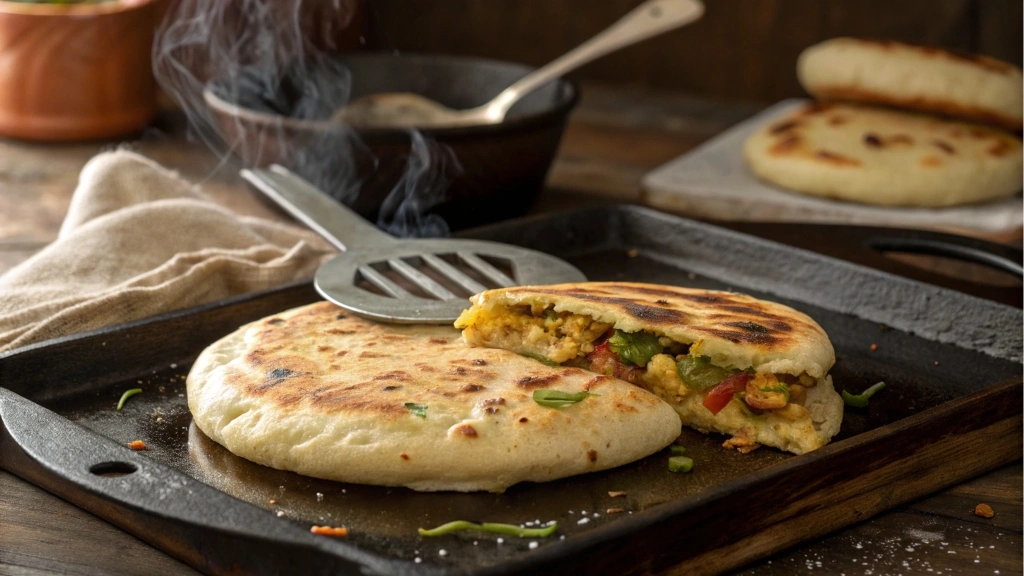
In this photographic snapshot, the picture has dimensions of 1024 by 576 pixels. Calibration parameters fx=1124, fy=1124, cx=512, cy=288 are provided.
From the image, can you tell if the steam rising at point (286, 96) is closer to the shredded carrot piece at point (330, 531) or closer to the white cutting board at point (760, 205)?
the white cutting board at point (760, 205)

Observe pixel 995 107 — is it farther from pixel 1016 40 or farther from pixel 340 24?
pixel 340 24

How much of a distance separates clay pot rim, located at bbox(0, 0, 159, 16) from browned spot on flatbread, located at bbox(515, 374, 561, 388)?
2.83 meters

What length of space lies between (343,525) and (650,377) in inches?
25.5

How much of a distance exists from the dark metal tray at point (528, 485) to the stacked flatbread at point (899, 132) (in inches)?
39.5

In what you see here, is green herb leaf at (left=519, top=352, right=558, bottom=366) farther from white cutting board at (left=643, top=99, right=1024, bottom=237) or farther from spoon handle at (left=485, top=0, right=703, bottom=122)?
spoon handle at (left=485, top=0, right=703, bottom=122)

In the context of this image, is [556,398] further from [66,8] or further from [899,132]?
[66,8]

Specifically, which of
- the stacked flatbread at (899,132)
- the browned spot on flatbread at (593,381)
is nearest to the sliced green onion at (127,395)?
the browned spot on flatbread at (593,381)

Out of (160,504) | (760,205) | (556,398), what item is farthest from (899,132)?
(160,504)

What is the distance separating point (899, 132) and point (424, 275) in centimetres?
200

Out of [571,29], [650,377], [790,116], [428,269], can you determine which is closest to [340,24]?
[571,29]

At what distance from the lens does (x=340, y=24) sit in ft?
15.8

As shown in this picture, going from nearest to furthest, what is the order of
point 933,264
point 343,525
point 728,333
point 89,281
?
point 343,525 < point 728,333 < point 89,281 < point 933,264

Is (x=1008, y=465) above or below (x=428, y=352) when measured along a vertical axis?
below

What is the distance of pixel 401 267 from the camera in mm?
2443
